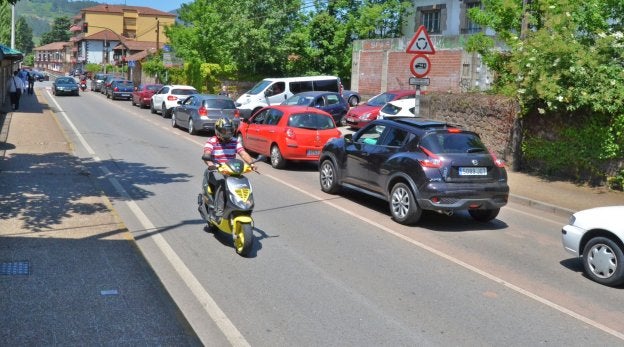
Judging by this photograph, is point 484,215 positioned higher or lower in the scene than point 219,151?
lower

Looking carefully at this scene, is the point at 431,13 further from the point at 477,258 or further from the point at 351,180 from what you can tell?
the point at 477,258

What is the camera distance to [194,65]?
150 feet

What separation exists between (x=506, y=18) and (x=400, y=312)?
48.1 feet

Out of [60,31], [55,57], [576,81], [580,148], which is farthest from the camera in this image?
[60,31]

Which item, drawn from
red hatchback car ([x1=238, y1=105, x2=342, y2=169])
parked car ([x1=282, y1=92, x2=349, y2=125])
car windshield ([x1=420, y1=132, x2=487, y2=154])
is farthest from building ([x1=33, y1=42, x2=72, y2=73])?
car windshield ([x1=420, y1=132, x2=487, y2=154])

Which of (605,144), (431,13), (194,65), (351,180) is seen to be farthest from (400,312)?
(194,65)

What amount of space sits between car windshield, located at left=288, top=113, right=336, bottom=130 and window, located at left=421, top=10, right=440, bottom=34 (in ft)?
78.7

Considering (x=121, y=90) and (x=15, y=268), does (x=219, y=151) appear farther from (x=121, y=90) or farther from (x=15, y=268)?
(x=121, y=90)

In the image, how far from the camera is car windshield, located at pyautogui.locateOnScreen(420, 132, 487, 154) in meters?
10.2

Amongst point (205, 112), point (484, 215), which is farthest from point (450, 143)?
point (205, 112)

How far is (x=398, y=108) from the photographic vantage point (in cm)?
2339

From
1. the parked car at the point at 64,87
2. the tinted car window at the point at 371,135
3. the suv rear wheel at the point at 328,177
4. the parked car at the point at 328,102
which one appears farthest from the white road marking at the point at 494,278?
the parked car at the point at 64,87

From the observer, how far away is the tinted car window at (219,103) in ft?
76.4

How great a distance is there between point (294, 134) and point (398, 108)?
28.4 feet
